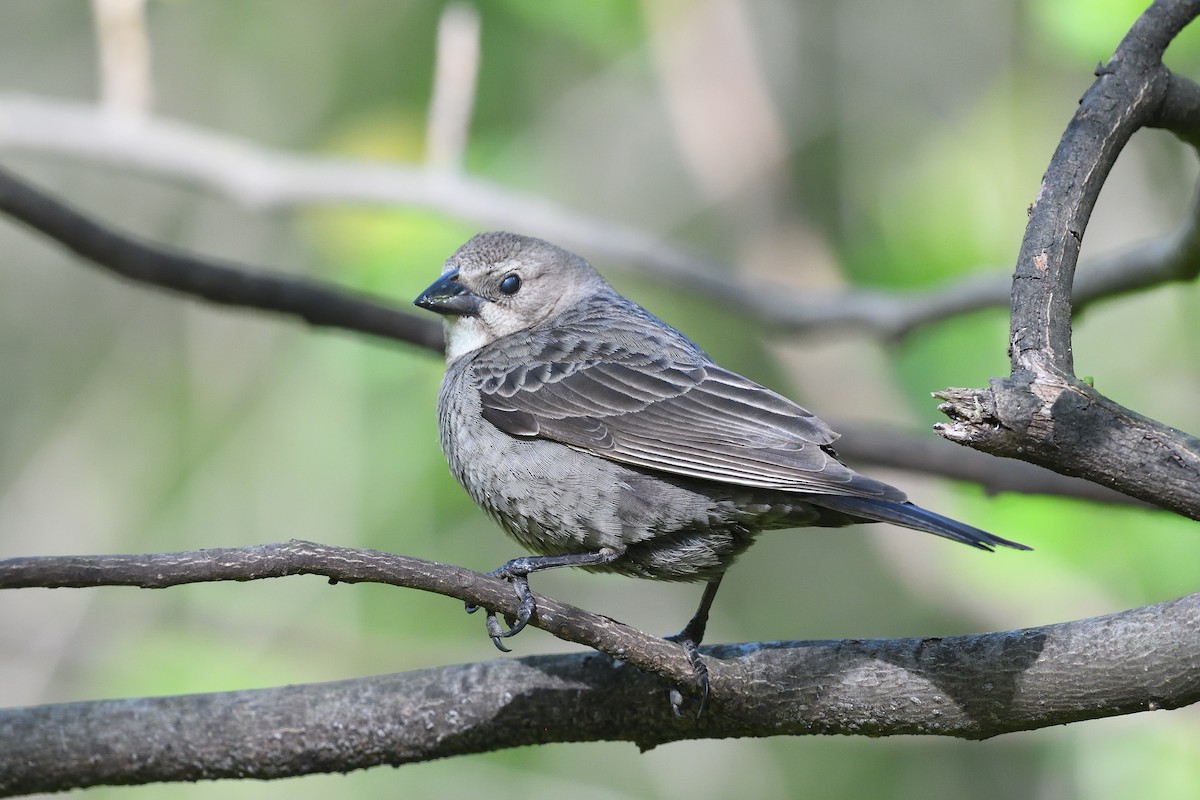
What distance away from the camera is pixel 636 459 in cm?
370

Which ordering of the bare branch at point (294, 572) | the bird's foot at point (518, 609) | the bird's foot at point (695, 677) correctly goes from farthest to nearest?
the bird's foot at point (695, 677), the bird's foot at point (518, 609), the bare branch at point (294, 572)

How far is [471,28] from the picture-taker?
5531 millimetres

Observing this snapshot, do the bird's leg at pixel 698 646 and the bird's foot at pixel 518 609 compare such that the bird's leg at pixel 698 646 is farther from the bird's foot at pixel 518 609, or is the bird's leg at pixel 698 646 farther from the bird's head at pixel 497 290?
the bird's head at pixel 497 290

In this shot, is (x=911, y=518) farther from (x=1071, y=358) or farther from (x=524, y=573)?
(x=524, y=573)

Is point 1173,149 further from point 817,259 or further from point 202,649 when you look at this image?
point 202,649

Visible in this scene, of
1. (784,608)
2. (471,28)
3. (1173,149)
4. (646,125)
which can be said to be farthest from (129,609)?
(1173,149)

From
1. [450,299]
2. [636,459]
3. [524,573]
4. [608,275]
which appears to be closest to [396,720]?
[524,573]

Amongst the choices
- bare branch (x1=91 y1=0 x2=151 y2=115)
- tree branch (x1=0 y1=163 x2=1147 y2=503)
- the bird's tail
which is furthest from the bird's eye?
bare branch (x1=91 y1=0 x2=151 y2=115)

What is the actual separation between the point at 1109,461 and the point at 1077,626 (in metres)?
0.61

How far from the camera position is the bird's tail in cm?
280

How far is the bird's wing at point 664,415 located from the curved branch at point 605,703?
475 millimetres

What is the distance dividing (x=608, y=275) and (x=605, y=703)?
17.5 feet

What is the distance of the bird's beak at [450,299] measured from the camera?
15.0ft

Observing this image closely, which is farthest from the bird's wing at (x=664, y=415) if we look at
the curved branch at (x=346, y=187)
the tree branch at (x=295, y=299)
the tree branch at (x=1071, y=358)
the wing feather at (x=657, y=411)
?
the curved branch at (x=346, y=187)
